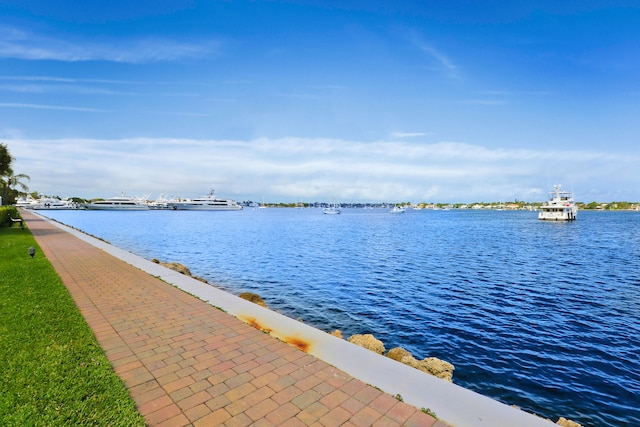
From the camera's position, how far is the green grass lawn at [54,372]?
11.3ft

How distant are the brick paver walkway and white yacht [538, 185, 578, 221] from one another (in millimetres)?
90418

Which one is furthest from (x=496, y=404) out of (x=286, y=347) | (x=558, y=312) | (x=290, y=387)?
(x=558, y=312)

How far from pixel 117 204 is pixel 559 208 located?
160376 millimetres

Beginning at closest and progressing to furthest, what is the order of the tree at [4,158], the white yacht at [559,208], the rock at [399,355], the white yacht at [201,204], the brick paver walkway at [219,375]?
the brick paver walkway at [219,375], the rock at [399,355], the tree at [4,158], the white yacht at [559,208], the white yacht at [201,204]

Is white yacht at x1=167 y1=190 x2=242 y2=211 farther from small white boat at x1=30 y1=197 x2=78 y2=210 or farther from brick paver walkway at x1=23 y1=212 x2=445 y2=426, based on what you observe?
brick paver walkway at x1=23 y1=212 x2=445 y2=426

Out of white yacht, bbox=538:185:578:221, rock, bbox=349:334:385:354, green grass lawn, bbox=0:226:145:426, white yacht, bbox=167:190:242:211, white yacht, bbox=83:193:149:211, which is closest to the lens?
green grass lawn, bbox=0:226:145:426

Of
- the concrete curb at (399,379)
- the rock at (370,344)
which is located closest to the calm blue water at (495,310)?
the rock at (370,344)

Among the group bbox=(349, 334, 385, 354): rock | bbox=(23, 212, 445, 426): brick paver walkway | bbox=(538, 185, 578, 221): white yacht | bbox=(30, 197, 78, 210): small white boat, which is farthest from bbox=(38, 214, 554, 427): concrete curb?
bbox=(30, 197, 78, 210): small white boat

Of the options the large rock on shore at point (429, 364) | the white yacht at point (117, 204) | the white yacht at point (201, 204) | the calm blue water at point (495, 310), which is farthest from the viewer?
the white yacht at point (201, 204)

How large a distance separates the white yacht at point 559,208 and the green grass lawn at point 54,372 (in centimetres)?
9242

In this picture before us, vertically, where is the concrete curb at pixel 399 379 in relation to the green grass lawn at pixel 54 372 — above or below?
below

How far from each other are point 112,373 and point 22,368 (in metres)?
1.27

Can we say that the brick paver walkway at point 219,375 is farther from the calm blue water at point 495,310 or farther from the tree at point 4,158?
the tree at point 4,158

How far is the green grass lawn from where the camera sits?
3443 mm
